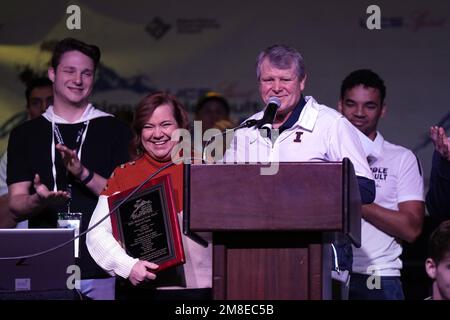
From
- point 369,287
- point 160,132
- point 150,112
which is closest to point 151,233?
point 160,132

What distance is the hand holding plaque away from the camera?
4.75 meters

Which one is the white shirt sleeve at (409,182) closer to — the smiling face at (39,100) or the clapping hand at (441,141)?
the clapping hand at (441,141)

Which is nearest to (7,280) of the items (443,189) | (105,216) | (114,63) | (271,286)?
(105,216)

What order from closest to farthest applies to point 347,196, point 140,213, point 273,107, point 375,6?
point 347,196
point 273,107
point 140,213
point 375,6

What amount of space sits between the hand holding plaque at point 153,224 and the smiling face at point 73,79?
44.0 inches

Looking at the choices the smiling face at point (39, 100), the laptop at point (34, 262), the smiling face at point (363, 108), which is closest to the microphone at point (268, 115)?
the laptop at point (34, 262)

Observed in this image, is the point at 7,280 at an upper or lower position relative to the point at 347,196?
lower

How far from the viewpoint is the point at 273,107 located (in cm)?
446

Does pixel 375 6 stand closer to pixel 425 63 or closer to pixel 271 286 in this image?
pixel 425 63

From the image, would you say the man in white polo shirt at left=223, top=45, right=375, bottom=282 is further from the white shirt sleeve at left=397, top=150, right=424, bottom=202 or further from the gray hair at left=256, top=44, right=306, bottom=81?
the white shirt sleeve at left=397, top=150, right=424, bottom=202

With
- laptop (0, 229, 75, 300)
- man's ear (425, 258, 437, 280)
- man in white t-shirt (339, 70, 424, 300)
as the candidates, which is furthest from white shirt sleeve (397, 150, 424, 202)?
laptop (0, 229, 75, 300)

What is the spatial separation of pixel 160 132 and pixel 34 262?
0.82 m

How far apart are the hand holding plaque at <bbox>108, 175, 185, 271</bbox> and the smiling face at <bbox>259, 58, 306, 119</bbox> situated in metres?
0.70
